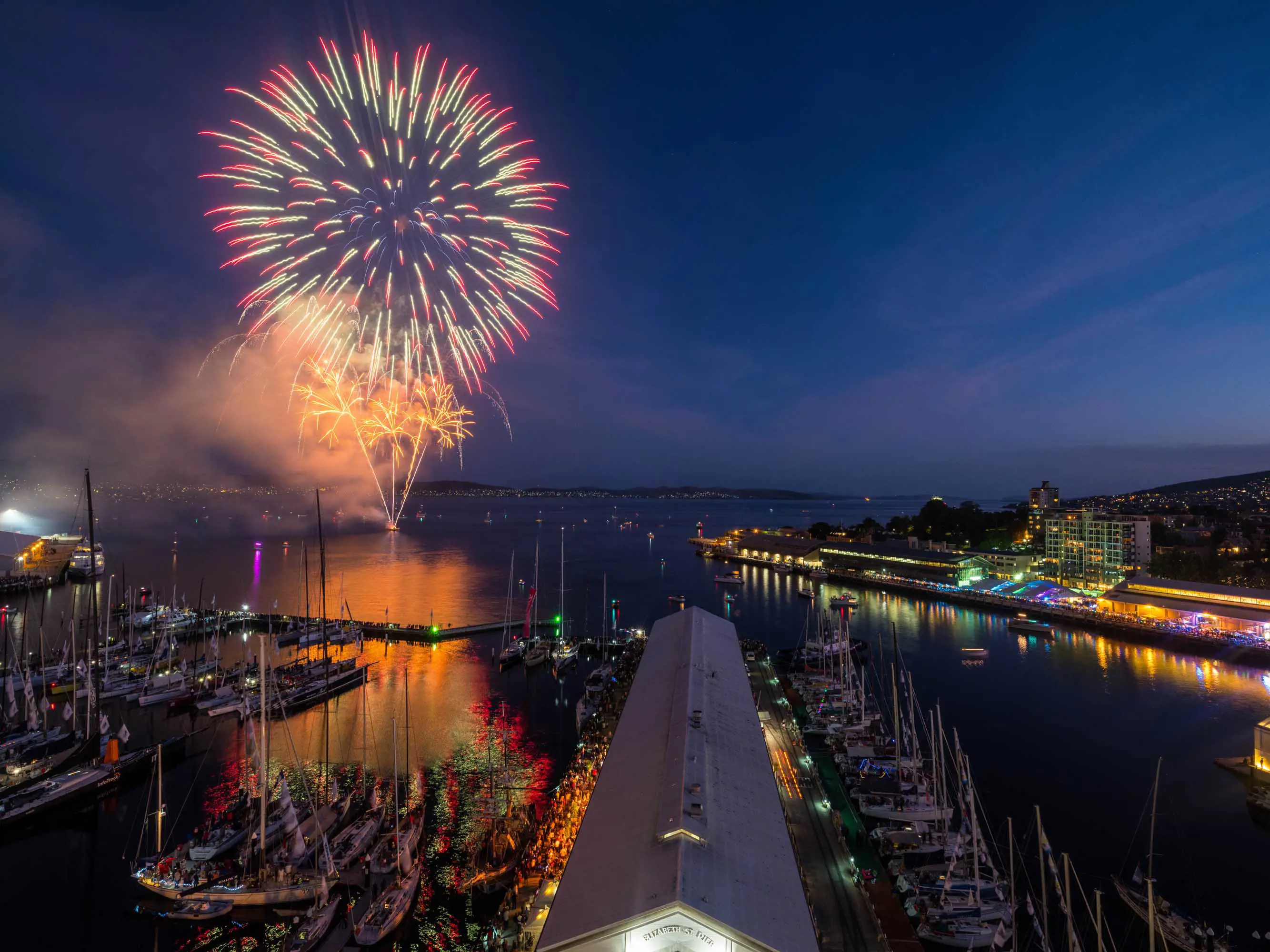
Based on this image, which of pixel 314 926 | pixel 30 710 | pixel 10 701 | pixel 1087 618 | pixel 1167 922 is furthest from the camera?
pixel 1087 618

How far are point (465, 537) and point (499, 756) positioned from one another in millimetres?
81681

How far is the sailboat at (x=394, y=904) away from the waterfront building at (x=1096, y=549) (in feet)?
166

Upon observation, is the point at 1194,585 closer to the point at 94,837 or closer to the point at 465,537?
the point at 94,837

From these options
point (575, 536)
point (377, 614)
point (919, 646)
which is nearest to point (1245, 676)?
point (919, 646)

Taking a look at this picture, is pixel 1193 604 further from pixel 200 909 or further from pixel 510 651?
pixel 200 909

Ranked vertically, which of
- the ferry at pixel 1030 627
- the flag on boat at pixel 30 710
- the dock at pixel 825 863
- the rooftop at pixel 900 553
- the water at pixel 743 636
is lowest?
the water at pixel 743 636

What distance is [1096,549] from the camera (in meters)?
53.8

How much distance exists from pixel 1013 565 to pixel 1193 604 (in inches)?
680

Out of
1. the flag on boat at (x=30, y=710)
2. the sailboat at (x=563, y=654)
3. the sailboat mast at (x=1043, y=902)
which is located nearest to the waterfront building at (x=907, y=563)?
the sailboat at (x=563, y=654)

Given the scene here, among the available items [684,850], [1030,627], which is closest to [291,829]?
[684,850]

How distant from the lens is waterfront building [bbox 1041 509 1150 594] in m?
50.3

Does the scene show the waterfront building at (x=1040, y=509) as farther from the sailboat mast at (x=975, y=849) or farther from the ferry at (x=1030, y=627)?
the sailboat mast at (x=975, y=849)

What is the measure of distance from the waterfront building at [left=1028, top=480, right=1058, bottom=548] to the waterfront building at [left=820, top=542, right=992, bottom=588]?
1544 centimetres

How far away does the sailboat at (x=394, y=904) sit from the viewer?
38.7 feet
